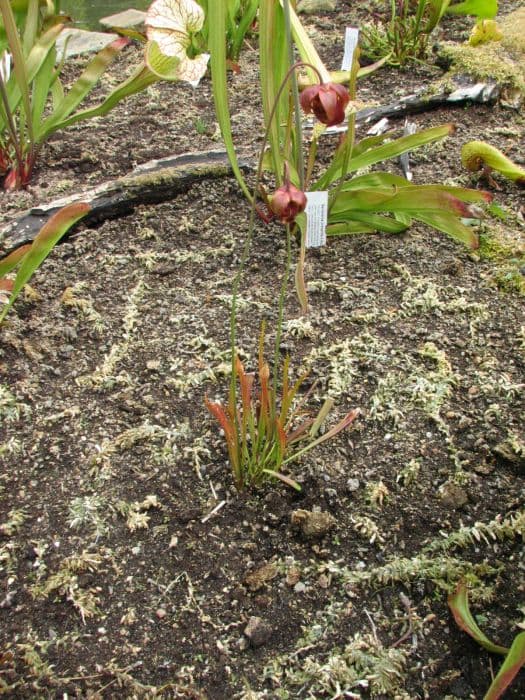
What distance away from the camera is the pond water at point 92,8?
3768mm

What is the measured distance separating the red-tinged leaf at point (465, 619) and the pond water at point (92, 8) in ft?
12.6

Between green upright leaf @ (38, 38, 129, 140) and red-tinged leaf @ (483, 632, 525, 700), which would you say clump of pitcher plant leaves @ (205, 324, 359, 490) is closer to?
red-tinged leaf @ (483, 632, 525, 700)

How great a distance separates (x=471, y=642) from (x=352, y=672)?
22 cm

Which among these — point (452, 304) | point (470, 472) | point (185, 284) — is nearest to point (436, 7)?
point (452, 304)

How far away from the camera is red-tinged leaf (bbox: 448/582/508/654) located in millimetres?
1007

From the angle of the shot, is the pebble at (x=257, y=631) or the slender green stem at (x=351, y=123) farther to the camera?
the slender green stem at (x=351, y=123)

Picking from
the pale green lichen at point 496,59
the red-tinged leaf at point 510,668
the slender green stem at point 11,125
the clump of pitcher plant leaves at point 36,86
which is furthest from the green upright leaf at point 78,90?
the red-tinged leaf at point 510,668

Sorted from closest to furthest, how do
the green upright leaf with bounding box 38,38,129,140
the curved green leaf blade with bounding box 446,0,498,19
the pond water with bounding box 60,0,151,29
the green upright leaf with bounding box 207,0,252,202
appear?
1. the green upright leaf with bounding box 207,0,252,202
2. the green upright leaf with bounding box 38,38,129,140
3. the curved green leaf blade with bounding box 446,0,498,19
4. the pond water with bounding box 60,0,151,29

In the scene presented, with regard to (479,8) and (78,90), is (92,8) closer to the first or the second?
(78,90)

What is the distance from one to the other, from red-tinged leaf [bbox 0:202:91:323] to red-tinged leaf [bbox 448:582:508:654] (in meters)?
1.15

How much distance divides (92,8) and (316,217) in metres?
3.26

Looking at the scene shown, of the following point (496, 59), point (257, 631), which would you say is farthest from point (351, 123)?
point (496, 59)

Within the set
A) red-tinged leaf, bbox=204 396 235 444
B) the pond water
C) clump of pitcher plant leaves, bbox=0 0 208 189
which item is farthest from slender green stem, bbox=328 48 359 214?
the pond water

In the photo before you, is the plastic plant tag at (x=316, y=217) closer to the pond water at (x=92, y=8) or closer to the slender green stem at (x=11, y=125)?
the slender green stem at (x=11, y=125)
